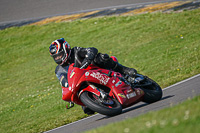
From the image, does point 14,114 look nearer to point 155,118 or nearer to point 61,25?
point 155,118

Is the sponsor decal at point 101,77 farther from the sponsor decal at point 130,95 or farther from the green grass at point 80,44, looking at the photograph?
the green grass at point 80,44

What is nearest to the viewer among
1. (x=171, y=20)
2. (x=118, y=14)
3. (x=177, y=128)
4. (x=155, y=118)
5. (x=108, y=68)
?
(x=177, y=128)

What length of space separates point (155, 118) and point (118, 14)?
20.0 m

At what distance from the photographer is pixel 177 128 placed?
11.1 feet

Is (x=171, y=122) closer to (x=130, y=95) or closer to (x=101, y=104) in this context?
(x=101, y=104)

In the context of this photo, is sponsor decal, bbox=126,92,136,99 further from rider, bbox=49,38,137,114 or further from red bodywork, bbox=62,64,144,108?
rider, bbox=49,38,137,114

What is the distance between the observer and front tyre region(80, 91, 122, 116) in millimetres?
6312

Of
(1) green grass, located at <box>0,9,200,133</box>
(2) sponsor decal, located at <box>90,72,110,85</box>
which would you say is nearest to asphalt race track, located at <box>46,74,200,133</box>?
(2) sponsor decal, located at <box>90,72,110,85</box>

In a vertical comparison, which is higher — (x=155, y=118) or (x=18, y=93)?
(x=155, y=118)

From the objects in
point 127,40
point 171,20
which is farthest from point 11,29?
point 171,20

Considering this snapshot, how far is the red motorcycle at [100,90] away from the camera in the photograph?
6.50 m

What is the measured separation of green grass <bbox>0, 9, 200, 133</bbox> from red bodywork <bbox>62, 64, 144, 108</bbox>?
8.02ft

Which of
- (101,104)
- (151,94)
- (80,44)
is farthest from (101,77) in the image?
(80,44)

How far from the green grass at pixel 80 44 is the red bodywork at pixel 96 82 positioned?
2.45m
